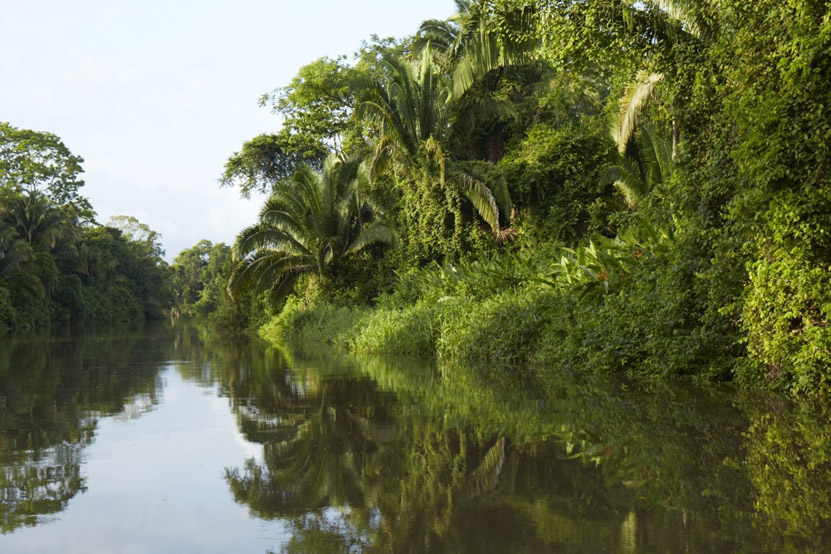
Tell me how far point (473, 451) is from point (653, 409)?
2.52 meters

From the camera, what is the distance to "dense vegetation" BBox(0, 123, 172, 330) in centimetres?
4307

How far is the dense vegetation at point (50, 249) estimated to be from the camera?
4307 cm

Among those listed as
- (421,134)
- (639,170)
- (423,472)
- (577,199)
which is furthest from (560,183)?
(423,472)

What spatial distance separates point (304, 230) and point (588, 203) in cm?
987

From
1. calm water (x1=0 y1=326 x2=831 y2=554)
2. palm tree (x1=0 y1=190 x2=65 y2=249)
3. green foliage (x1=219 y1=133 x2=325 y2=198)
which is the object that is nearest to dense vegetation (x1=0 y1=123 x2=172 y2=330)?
palm tree (x1=0 y1=190 x2=65 y2=249)

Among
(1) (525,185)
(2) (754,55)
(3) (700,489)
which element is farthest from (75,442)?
(1) (525,185)

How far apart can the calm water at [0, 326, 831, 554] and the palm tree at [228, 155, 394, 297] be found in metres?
15.8

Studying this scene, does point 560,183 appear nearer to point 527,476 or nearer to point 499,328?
point 499,328

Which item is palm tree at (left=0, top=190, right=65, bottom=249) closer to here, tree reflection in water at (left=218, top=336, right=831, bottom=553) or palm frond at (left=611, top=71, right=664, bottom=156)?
palm frond at (left=611, top=71, right=664, bottom=156)

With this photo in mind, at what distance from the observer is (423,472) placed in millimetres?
4609

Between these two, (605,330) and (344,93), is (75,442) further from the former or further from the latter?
(344,93)

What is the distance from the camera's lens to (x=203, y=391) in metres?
9.80

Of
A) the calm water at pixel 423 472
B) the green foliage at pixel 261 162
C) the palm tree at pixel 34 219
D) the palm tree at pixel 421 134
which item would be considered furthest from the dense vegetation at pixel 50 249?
the calm water at pixel 423 472

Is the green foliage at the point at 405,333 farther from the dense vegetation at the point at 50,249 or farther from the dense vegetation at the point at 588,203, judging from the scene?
the dense vegetation at the point at 50,249
